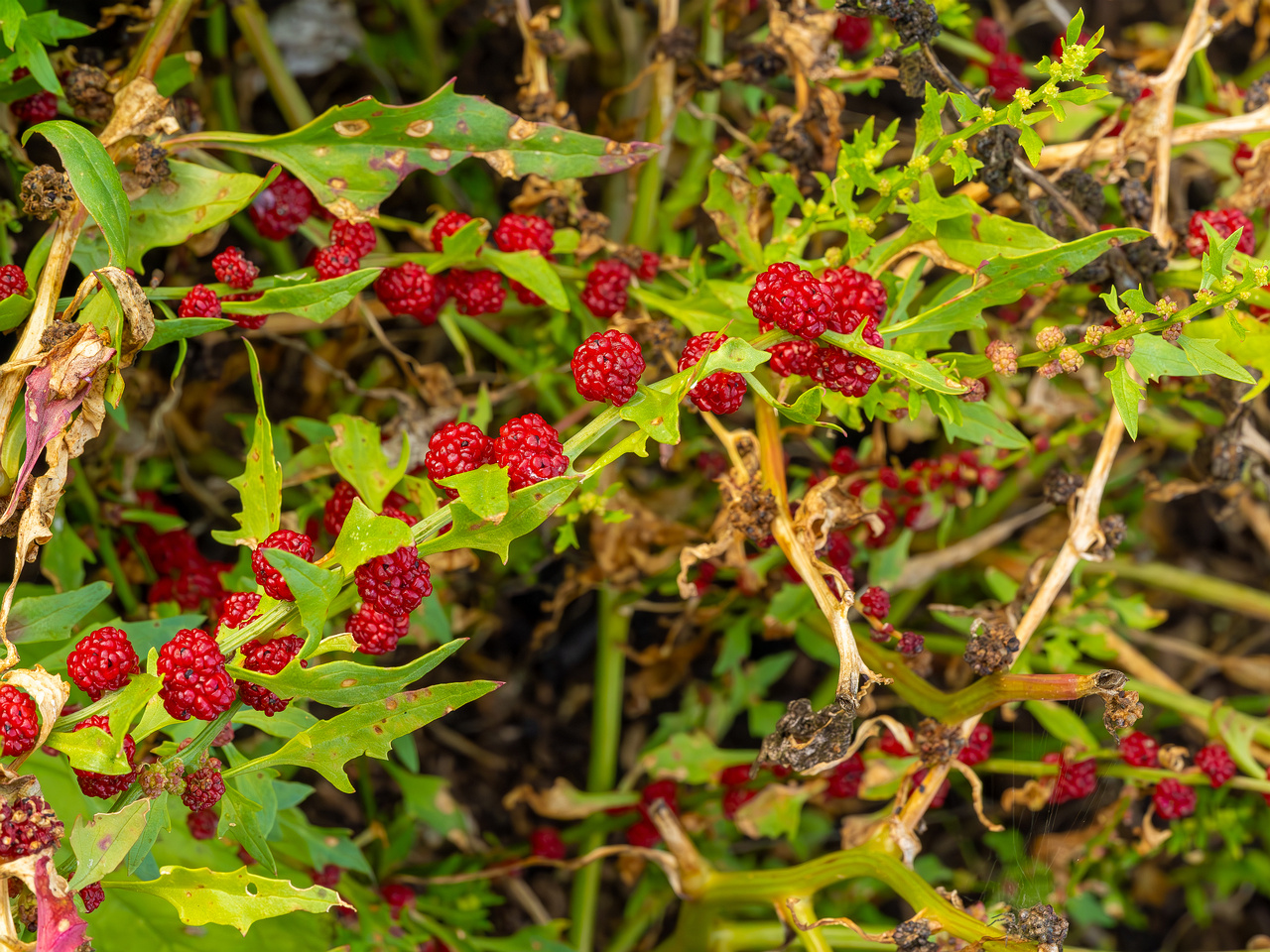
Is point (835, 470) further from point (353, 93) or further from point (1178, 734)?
point (353, 93)

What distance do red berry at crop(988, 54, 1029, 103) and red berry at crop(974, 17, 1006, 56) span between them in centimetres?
14

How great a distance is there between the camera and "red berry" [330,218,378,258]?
1570mm

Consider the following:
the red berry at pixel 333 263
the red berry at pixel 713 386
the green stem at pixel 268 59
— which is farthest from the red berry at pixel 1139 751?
the green stem at pixel 268 59

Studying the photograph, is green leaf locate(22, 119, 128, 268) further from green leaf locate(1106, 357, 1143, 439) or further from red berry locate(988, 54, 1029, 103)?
red berry locate(988, 54, 1029, 103)

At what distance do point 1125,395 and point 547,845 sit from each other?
1704 millimetres

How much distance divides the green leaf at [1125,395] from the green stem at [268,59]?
72.4 inches

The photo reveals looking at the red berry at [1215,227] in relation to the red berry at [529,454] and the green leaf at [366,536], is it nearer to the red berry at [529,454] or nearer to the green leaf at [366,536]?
the red berry at [529,454]

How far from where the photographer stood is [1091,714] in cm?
279

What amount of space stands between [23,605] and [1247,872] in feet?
9.06

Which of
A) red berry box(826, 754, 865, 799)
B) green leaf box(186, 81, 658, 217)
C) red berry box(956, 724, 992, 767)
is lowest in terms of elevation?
red berry box(826, 754, 865, 799)

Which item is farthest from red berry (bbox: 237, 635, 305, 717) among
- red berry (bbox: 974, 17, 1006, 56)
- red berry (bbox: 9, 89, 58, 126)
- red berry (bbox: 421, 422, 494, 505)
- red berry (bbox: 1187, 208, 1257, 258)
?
red berry (bbox: 974, 17, 1006, 56)

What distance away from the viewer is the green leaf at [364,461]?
1594 millimetres

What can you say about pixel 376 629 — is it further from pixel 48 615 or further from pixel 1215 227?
pixel 1215 227

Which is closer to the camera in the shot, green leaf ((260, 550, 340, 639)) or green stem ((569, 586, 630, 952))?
green leaf ((260, 550, 340, 639))
